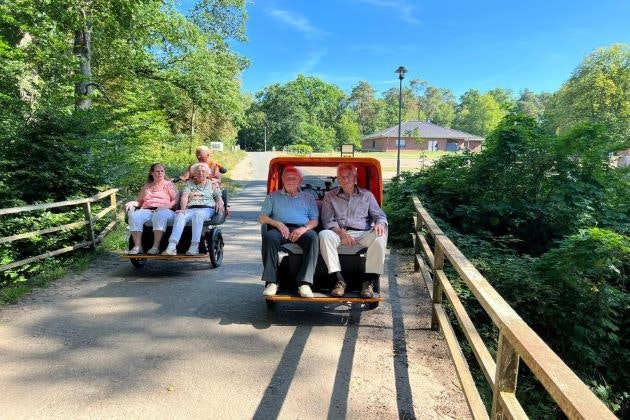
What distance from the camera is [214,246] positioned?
685cm

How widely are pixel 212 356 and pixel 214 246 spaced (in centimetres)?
304

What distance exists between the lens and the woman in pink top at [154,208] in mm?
6117

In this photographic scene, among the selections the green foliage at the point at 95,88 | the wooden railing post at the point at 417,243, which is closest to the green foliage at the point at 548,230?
the wooden railing post at the point at 417,243

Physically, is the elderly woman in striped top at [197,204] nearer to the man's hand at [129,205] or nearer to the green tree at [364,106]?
the man's hand at [129,205]

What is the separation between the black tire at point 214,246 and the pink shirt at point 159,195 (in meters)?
0.71

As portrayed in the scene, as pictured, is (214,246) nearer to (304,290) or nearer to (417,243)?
(304,290)

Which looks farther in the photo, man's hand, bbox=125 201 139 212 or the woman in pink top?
man's hand, bbox=125 201 139 212

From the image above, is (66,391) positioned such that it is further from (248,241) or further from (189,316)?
(248,241)

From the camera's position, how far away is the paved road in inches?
126

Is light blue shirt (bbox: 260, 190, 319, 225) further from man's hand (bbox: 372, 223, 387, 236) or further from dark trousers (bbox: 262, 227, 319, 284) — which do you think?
man's hand (bbox: 372, 223, 387, 236)

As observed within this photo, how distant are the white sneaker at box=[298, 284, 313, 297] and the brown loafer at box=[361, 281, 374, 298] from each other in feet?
1.68

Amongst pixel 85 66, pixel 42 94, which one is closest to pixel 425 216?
pixel 42 94

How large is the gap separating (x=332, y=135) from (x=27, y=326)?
3597 inches

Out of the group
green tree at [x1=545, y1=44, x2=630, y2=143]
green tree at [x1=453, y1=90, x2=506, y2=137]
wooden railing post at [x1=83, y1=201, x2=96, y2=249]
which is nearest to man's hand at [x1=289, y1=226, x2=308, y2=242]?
wooden railing post at [x1=83, y1=201, x2=96, y2=249]
